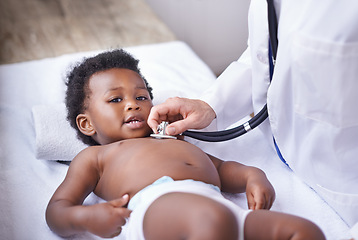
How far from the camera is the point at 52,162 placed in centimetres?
125

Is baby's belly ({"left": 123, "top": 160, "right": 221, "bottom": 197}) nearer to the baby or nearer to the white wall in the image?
the baby

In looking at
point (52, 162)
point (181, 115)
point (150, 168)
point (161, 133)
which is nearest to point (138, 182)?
point (150, 168)

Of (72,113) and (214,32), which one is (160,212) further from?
(214,32)

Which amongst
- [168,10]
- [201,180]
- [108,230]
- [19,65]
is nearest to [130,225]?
[108,230]

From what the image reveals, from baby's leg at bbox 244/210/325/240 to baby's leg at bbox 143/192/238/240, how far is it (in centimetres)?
3

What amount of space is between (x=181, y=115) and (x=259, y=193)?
1.07 feet

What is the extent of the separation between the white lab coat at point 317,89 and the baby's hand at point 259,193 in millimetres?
129

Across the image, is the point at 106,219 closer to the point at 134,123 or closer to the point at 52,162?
the point at 134,123

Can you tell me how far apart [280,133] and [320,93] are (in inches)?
7.3

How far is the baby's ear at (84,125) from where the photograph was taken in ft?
3.89

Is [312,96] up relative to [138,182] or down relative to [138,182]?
up

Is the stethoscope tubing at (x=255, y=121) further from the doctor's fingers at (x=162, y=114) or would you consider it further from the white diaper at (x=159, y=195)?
the white diaper at (x=159, y=195)

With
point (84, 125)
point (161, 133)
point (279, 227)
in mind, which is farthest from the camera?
point (84, 125)

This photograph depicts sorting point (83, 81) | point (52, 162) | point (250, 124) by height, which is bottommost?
point (52, 162)
